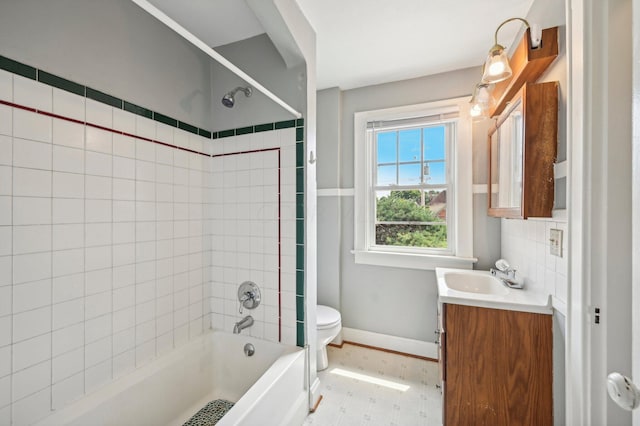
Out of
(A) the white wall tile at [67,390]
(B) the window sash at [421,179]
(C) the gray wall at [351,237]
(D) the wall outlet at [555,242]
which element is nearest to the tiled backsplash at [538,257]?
(D) the wall outlet at [555,242]

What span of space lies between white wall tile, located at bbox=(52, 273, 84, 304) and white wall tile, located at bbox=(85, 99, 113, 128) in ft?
2.36

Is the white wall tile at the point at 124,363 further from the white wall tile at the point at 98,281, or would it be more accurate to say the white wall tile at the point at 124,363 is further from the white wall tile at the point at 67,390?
the white wall tile at the point at 98,281

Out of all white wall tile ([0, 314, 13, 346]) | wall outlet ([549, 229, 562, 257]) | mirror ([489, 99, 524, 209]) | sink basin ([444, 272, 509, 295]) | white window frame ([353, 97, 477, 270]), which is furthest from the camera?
white window frame ([353, 97, 477, 270])

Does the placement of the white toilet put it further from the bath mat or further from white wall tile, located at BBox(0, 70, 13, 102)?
white wall tile, located at BBox(0, 70, 13, 102)

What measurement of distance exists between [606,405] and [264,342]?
1538 millimetres

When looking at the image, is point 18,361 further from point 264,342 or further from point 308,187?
point 308,187

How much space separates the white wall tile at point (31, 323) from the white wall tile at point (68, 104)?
2.72 ft

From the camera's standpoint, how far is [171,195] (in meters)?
1.62

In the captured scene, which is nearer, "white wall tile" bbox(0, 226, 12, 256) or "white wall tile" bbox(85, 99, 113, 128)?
"white wall tile" bbox(0, 226, 12, 256)

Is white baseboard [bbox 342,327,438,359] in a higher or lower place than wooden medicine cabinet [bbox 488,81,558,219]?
lower

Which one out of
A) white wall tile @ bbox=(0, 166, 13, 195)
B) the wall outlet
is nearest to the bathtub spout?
white wall tile @ bbox=(0, 166, 13, 195)

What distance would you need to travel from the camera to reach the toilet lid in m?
1.95

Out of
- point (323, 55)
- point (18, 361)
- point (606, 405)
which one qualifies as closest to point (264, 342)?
point (18, 361)

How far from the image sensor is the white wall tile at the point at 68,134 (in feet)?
3.68
